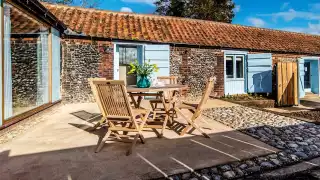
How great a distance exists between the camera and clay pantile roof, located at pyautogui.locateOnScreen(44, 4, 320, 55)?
857cm

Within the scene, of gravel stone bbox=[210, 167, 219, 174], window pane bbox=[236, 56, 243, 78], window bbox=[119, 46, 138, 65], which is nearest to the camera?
gravel stone bbox=[210, 167, 219, 174]

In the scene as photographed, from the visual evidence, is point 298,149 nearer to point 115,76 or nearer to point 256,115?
point 256,115

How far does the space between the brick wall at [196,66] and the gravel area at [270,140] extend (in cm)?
380

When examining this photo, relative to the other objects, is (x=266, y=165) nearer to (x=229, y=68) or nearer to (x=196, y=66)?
(x=196, y=66)

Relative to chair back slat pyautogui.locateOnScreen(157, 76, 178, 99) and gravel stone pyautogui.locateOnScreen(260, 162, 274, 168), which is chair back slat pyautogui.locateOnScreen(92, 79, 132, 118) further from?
chair back slat pyautogui.locateOnScreen(157, 76, 178, 99)

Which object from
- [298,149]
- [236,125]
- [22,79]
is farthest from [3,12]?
[298,149]

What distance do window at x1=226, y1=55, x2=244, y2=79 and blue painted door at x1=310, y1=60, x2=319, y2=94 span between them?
5.33m

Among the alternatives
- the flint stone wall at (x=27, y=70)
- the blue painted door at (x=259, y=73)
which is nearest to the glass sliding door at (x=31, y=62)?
the flint stone wall at (x=27, y=70)

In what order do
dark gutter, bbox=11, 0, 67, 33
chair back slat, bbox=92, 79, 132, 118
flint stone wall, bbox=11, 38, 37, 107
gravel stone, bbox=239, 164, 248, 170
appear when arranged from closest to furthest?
1. gravel stone, bbox=239, 164, 248, 170
2. chair back slat, bbox=92, 79, 132, 118
3. dark gutter, bbox=11, 0, 67, 33
4. flint stone wall, bbox=11, 38, 37, 107

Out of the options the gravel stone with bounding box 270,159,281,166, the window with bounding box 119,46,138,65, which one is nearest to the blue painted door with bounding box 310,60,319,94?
the window with bounding box 119,46,138,65

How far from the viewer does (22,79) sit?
5738 millimetres

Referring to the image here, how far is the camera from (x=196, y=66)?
9.54 m

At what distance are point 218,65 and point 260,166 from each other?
25.8 ft

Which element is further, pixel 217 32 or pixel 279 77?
pixel 217 32
